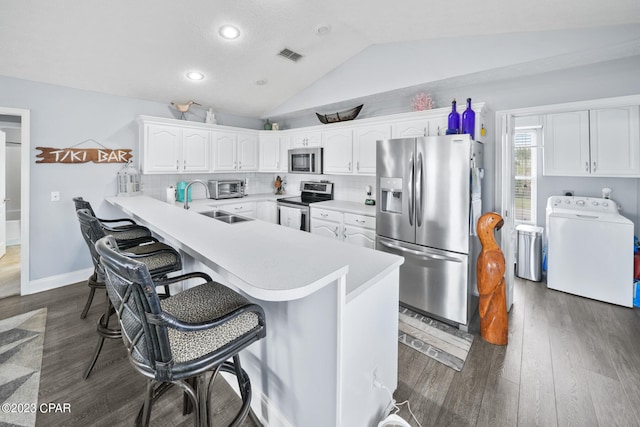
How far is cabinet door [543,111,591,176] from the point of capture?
351cm

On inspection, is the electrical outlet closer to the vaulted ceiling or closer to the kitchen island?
the kitchen island

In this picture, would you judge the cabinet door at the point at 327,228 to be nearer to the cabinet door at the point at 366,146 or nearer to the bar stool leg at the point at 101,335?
the cabinet door at the point at 366,146

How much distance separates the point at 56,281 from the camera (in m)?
3.45

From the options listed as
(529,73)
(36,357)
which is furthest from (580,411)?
(36,357)

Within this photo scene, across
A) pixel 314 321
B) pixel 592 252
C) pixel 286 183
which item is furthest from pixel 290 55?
pixel 592 252

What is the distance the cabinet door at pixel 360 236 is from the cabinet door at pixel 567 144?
2706mm

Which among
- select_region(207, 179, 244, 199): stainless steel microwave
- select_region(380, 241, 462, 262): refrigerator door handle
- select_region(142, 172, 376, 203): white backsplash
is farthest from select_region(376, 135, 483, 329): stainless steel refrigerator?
select_region(207, 179, 244, 199): stainless steel microwave

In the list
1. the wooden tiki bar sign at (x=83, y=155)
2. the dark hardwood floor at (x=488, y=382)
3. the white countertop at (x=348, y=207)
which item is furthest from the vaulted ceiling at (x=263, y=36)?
the dark hardwood floor at (x=488, y=382)

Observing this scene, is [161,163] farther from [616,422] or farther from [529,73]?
[616,422]

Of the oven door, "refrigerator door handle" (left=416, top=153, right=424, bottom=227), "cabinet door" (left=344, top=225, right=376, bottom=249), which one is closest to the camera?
"refrigerator door handle" (left=416, top=153, right=424, bottom=227)

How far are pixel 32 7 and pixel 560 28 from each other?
14.3 ft

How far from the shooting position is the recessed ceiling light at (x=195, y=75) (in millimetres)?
3481

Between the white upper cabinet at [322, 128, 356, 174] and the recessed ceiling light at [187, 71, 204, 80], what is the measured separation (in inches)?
70.4

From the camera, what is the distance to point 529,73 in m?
2.76
